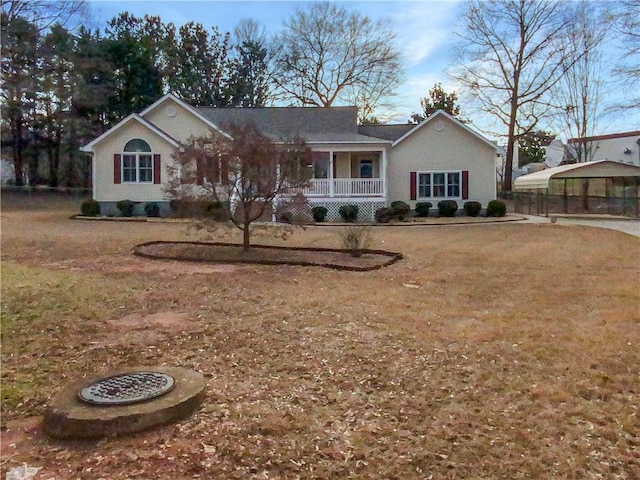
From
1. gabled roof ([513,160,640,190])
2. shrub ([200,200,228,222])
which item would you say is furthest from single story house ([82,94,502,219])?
shrub ([200,200,228,222])

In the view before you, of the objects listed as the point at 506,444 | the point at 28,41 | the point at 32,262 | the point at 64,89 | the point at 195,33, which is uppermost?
the point at 195,33

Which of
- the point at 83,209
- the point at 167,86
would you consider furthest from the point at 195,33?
the point at 83,209

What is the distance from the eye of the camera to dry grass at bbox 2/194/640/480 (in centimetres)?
321

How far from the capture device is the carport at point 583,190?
2491cm

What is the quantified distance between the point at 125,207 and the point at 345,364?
1944 centimetres

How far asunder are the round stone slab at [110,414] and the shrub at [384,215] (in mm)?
19380

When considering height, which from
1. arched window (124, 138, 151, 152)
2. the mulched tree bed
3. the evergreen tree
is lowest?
the mulched tree bed

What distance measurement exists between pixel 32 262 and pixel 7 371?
20.3 ft

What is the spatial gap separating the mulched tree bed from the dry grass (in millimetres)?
732

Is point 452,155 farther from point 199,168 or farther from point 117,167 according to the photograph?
point 199,168

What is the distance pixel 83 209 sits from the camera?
22.5 metres

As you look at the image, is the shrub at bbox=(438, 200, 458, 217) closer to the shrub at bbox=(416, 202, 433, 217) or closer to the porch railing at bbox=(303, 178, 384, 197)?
the shrub at bbox=(416, 202, 433, 217)

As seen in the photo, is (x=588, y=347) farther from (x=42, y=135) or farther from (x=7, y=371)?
(x=42, y=135)

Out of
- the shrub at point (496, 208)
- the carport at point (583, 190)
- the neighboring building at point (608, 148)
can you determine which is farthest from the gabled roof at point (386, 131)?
the neighboring building at point (608, 148)
